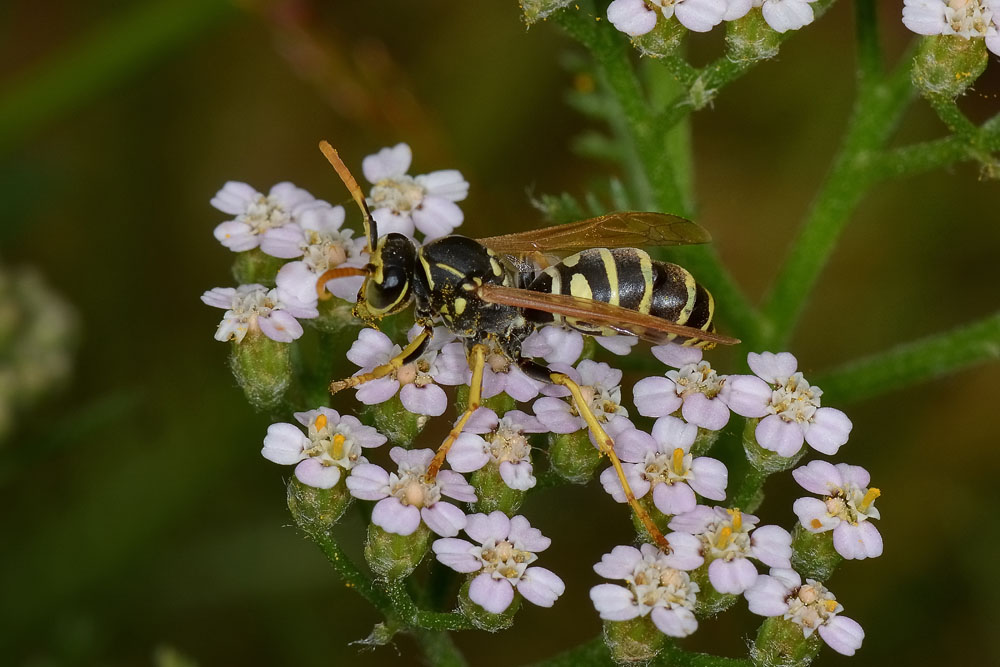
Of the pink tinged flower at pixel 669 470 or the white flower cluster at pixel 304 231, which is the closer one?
the pink tinged flower at pixel 669 470

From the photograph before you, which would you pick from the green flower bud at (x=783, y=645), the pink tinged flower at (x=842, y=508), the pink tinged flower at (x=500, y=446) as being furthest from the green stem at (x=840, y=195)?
the green flower bud at (x=783, y=645)

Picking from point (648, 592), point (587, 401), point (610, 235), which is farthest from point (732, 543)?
point (610, 235)

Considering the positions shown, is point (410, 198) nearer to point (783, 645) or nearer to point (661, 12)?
point (661, 12)

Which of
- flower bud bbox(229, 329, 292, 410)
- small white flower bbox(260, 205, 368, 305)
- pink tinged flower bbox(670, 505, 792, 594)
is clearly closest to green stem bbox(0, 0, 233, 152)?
small white flower bbox(260, 205, 368, 305)

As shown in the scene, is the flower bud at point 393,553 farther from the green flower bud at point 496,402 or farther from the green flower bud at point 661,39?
the green flower bud at point 661,39

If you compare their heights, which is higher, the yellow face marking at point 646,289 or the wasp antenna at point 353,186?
the wasp antenna at point 353,186

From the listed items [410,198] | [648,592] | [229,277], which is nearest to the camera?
[648,592]

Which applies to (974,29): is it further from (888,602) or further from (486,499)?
(888,602)
